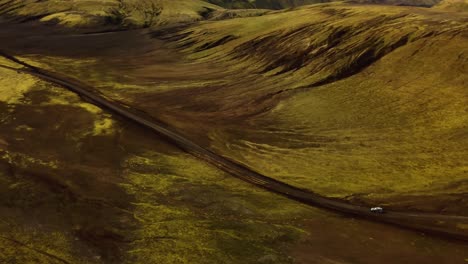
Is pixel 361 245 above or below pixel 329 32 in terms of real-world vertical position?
below

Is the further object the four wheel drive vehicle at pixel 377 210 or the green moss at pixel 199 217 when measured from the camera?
the four wheel drive vehicle at pixel 377 210

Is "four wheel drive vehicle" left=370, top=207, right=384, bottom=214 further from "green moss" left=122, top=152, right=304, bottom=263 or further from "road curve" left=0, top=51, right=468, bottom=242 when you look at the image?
"green moss" left=122, top=152, right=304, bottom=263

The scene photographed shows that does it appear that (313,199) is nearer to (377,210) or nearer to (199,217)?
(377,210)

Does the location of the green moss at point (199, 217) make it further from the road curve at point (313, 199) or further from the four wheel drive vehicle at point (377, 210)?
the four wheel drive vehicle at point (377, 210)

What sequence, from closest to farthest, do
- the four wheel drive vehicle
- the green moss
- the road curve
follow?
the green moss
the road curve
the four wheel drive vehicle

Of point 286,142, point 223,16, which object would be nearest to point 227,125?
point 286,142

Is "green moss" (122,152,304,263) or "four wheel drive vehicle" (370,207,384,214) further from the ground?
"green moss" (122,152,304,263)

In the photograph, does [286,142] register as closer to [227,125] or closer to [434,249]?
[227,125]

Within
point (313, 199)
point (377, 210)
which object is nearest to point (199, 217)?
point (313, 199)

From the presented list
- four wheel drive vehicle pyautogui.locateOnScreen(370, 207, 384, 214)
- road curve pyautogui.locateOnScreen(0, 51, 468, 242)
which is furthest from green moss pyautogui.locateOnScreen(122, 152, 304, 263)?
four wheel drive vehicle pyautogui.locateOnScreen(370, 207, 384, 214)

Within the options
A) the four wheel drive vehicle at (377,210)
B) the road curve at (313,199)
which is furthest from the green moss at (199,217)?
the four wheel drive vehicle at (377,210)

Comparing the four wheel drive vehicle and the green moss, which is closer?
the green moss
